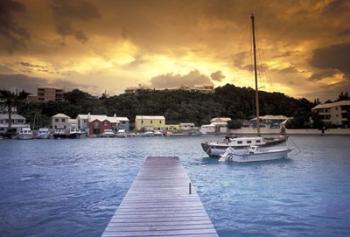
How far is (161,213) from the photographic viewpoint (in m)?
10.3

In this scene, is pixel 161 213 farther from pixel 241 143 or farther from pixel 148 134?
pixel 148 134

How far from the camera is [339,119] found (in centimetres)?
9856

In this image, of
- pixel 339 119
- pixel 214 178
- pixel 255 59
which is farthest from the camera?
pixel 339 119

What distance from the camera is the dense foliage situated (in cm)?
12725

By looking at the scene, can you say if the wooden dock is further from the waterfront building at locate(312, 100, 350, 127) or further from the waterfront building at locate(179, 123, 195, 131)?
the waterfront building at locate(179, 123, 195, 131)

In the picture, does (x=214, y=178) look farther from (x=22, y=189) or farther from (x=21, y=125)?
(x=21, y=125)

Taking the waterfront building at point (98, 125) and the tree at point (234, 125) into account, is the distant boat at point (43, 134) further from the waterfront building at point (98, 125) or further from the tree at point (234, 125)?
the tree at point (234, 125)

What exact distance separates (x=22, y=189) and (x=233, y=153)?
22.4m

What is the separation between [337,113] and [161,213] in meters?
104

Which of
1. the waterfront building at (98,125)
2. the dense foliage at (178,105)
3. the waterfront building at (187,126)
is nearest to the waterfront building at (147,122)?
the waterfront building at (187,126)

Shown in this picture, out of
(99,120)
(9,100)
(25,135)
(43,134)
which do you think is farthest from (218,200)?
(9,100)

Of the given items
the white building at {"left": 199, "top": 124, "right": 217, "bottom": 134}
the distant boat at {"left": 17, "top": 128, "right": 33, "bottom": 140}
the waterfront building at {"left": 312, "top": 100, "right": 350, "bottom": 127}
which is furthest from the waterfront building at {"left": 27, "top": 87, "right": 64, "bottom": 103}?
the waterfront building at {"left": 312, "top": 100, "right": 350, "bottom": 127}

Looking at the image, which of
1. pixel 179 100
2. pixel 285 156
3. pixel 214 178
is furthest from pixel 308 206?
pixel 179 100

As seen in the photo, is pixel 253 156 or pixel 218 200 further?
pixel 253 156
